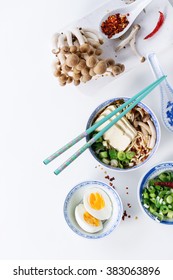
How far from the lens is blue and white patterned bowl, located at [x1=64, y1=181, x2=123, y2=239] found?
198 cm

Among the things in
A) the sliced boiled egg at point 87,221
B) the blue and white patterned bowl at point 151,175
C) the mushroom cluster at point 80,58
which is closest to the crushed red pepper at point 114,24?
the mushroom cluster at point 80,58

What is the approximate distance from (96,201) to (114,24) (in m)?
0.68

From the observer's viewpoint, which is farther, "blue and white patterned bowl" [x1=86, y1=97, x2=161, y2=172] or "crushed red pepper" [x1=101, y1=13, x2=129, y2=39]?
"crushed red pepper" [x1=101, y1=13, x2=129, y2=39]

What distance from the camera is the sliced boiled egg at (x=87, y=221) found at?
1979 millimetres

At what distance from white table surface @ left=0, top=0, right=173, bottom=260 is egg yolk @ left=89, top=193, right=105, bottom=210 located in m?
0.10

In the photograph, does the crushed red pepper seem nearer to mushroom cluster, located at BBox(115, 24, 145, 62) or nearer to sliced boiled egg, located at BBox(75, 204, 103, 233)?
mushroom cluster, located at BBox(115, 24, 145, 62)

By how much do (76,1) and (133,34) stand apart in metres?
0.28

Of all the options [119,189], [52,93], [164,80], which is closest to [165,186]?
[119,189]

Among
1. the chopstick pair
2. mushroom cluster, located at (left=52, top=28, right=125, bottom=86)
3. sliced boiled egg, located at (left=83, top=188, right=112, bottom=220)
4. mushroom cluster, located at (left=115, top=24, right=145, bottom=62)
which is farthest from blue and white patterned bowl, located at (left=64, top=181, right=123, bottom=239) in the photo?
mushroom cluster, located at (left=115, top=24, right=145, bottom=62)

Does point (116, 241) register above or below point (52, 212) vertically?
below

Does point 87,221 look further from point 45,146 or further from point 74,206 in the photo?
point 45,146

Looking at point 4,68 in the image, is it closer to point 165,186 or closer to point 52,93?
point 52,93

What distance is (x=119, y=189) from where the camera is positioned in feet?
6.78

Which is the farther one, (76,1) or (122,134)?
(76,1)
